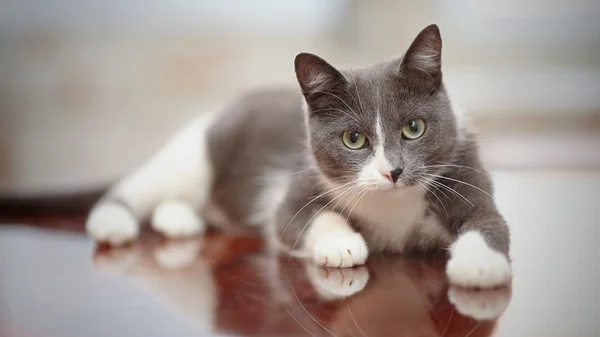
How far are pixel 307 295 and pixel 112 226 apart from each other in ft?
2.32

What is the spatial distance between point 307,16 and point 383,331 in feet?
4.90

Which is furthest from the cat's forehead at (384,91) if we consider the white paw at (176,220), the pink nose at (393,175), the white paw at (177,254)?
the white paw at (176,220)

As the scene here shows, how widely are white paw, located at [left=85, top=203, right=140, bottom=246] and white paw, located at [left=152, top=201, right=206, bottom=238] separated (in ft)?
0.26

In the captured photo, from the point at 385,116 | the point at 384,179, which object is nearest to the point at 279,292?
the point at 384,179

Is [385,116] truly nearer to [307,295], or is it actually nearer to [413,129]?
[413,129]

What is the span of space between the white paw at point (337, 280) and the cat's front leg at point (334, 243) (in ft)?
0.06

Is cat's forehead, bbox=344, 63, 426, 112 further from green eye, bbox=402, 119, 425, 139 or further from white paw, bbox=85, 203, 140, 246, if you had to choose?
white paw, bbox=85, 203, 140, 246

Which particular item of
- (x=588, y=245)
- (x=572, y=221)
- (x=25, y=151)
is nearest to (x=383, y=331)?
(x=588, y=245)

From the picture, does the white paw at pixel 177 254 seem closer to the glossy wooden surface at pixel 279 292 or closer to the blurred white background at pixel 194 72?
the glossy wooden surface at pixel 279 292

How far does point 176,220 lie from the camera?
1.76 meters

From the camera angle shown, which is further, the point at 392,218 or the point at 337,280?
the point at 392,218

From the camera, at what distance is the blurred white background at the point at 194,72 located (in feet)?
7.73

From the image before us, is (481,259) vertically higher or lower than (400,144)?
lower

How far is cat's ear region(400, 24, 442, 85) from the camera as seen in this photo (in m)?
1.19
